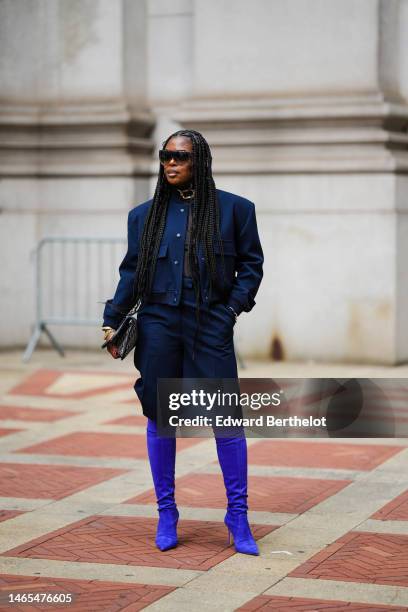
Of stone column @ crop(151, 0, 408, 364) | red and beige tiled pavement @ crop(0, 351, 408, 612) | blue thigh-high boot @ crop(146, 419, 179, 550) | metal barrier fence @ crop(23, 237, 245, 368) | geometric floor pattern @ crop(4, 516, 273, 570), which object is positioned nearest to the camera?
red and beige tiled pavement @ crop(0, 351, 408, 612)

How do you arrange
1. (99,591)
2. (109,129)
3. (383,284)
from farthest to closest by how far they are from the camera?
(109,129), (383,284), (99,591)

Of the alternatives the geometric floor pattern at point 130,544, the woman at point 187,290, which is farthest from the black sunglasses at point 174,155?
the geometric floor pattern at point 130,544

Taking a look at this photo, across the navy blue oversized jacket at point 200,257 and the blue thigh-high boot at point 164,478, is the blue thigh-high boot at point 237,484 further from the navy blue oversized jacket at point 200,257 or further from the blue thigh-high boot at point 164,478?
the navy blue oversized jacket at point 200,257

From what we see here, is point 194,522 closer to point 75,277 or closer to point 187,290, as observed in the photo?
point 187,290

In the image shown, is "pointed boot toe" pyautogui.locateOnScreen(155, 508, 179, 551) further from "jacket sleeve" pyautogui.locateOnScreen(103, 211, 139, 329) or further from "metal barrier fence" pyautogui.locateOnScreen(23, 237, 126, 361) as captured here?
"metal barrier fence" pyautogui.locateOnScreen(23, 237, 126, 361)

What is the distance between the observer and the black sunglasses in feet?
19.1

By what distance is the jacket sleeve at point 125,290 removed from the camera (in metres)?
5.92

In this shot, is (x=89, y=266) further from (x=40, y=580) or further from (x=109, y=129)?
(x=40, y=580)

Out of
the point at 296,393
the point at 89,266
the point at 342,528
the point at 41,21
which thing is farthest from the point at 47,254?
the point at 342,528

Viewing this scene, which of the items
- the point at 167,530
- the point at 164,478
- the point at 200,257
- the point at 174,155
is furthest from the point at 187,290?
the point at 167,530

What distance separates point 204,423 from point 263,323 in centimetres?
707

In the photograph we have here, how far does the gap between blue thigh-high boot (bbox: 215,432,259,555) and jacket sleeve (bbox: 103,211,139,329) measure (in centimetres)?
73

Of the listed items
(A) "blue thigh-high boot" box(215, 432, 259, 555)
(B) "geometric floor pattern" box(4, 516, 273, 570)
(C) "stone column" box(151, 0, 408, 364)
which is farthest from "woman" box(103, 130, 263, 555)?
(C) "stone column" box(151, 0, 408, 364)

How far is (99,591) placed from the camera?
17.0 feet
